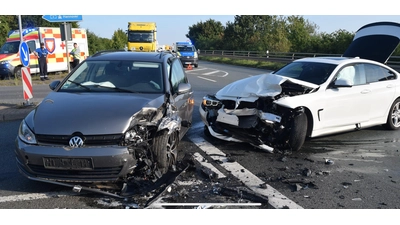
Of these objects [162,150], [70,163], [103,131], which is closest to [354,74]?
[162,150]

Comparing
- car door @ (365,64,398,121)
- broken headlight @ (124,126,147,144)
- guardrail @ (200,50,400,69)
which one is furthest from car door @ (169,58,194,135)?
guardrail @ (200,50,400,69)

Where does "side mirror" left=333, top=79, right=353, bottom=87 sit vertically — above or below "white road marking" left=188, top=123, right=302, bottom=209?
above

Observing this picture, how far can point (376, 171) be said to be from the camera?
4.88m

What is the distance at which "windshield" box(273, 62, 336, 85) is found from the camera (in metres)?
6.16

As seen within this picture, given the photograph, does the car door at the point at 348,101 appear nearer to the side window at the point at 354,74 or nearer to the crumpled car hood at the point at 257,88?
the side window at the point at 354,74

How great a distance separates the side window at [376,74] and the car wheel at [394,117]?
55 cm

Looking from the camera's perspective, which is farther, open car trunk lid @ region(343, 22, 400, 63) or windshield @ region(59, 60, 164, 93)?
open car trunk lid @ region(343, 22, 400, 63)

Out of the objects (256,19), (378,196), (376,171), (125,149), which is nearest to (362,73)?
(376,171)

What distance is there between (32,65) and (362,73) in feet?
55.8

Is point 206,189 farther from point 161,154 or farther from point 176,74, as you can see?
point 176,74

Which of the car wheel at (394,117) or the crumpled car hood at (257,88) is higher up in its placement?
the crumpled car hood at (257,88)

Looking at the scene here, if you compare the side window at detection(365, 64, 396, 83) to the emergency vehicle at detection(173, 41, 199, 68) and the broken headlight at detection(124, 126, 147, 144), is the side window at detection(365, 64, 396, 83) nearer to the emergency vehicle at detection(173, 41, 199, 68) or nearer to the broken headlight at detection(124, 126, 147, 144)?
the broken headlight at detection(124, 126, 147, 144)

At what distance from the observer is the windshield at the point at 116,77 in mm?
4883

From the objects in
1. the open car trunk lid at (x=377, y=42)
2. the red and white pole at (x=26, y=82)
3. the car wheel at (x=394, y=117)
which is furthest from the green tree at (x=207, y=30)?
the car wheel at (x=394, y=117)
